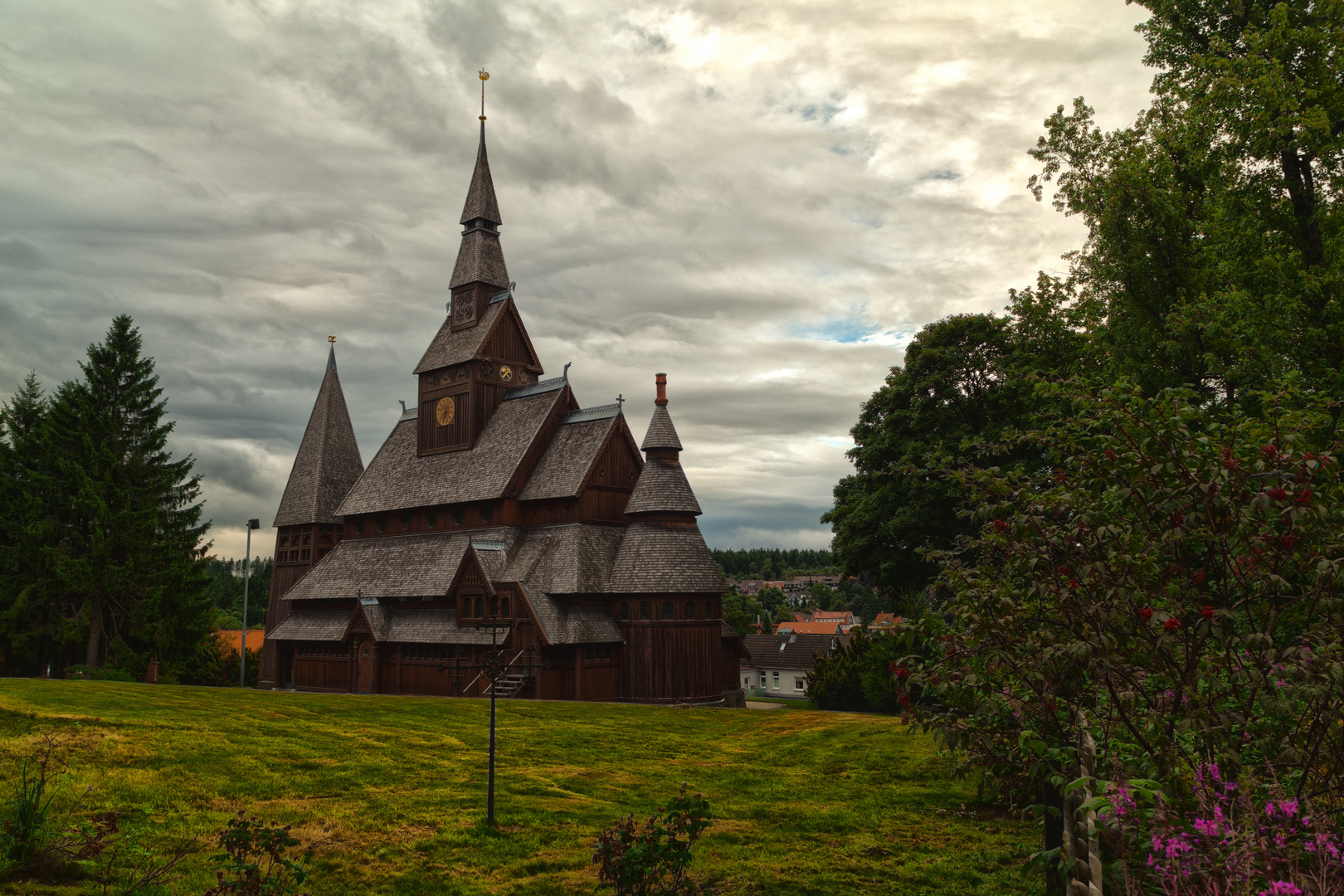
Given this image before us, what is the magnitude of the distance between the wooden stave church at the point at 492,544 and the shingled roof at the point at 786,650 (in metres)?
46.4

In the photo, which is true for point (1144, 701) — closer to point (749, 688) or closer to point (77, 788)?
point (77, 788)

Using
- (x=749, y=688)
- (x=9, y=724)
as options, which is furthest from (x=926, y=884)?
(x=749, y=688)

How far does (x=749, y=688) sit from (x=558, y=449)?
55934 millimetres

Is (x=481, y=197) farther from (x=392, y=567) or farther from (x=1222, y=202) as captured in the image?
(x=1222, y=202)

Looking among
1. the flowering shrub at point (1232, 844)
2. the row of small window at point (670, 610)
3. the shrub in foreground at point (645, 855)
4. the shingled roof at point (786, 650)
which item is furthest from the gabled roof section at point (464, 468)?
the shingled roof at point (786, 650)

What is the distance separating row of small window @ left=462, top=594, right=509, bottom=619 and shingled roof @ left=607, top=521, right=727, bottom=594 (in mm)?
4622

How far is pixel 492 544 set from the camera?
39.4 metres

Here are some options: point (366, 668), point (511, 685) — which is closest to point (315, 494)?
point (366, 668)

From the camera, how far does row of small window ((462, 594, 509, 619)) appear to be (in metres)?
36.4

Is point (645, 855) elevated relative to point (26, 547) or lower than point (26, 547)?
lower

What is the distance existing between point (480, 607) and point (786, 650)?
54751 millimetres

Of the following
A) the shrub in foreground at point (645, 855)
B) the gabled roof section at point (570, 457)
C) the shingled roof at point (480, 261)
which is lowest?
the shrub in foreground at point (645, 855)

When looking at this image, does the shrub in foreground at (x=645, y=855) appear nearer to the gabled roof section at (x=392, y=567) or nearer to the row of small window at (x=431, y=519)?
the gabled roof section at (x=392, y=567)

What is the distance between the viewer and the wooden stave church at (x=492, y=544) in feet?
120
